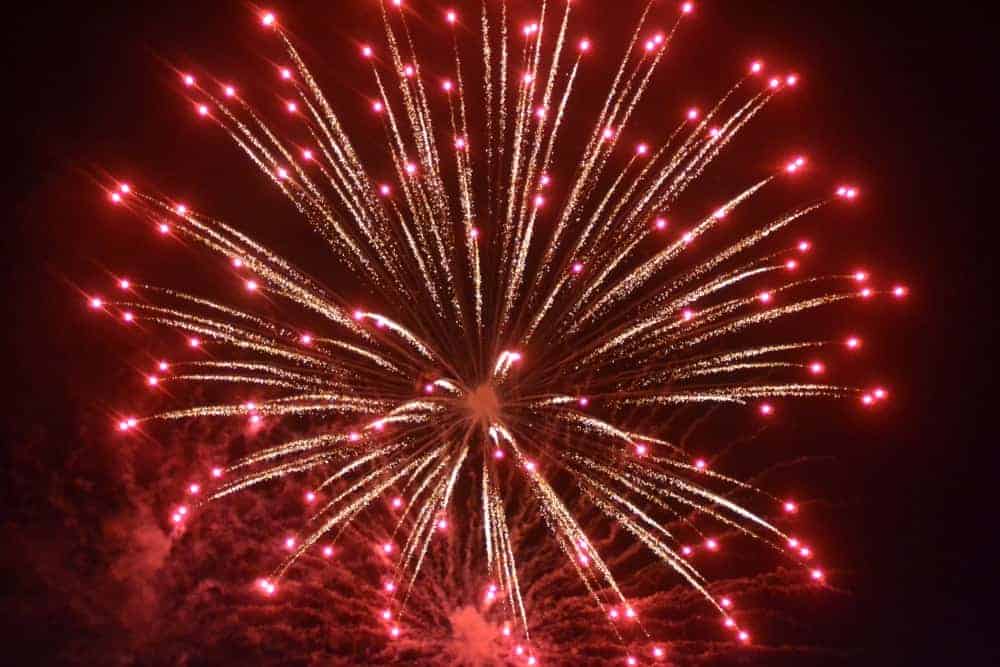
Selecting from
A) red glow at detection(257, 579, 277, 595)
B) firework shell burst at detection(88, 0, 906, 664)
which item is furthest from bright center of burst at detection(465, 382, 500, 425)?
red glow at detection(257, 579, 277, 595)

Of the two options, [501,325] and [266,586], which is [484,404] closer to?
[501,325]

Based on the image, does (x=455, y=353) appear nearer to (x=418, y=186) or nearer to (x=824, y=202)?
(x=418, y=186)

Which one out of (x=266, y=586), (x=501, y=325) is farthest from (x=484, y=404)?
(x=266, y=586)

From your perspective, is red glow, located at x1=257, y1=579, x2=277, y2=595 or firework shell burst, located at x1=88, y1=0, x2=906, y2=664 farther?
red glow, located at x1=257, y1=579, x2=277, y2=595

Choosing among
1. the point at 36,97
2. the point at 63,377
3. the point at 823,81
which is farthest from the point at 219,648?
the point at 823,81

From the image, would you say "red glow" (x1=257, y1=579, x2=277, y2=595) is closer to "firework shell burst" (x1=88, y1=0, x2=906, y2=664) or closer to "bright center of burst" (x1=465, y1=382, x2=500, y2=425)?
"firework shell burst" (x1=88, y1=0, x2=906, y2=664)

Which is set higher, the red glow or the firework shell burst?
the firework shell burst

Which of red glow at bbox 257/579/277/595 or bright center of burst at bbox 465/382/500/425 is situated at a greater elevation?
bright center of burst at bbox 465/382/500/425
